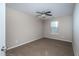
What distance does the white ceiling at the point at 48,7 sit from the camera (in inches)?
45.6

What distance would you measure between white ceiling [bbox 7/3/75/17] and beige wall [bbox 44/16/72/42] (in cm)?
9

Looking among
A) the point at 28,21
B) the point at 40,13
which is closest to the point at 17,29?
the point at 28,21

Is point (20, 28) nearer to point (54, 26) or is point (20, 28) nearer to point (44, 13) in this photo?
point (44, 13)

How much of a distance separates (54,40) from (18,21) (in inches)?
29.7

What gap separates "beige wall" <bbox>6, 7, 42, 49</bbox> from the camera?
4.09 ft

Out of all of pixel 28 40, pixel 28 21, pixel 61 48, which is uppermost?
pixel 28 21

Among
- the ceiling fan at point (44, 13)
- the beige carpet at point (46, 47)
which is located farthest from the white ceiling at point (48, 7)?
the beige carpet at point (46, 47)

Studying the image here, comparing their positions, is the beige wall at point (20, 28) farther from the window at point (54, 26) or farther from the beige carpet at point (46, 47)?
the window at point (54, 26)

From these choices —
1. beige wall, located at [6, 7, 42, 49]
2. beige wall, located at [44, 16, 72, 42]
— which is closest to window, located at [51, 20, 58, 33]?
beige wall, located at [44, 16, 72, 42]

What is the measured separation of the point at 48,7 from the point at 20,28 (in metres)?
0.61

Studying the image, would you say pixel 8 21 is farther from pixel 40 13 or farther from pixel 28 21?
pixel 40 13

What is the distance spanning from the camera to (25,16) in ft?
4.32

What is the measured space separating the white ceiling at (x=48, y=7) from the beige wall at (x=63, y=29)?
9 cm

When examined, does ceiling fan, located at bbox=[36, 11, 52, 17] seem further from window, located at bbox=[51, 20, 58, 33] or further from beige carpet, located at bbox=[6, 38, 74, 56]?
beige carpet, located at bbox=[6, 38, 74, 56]
